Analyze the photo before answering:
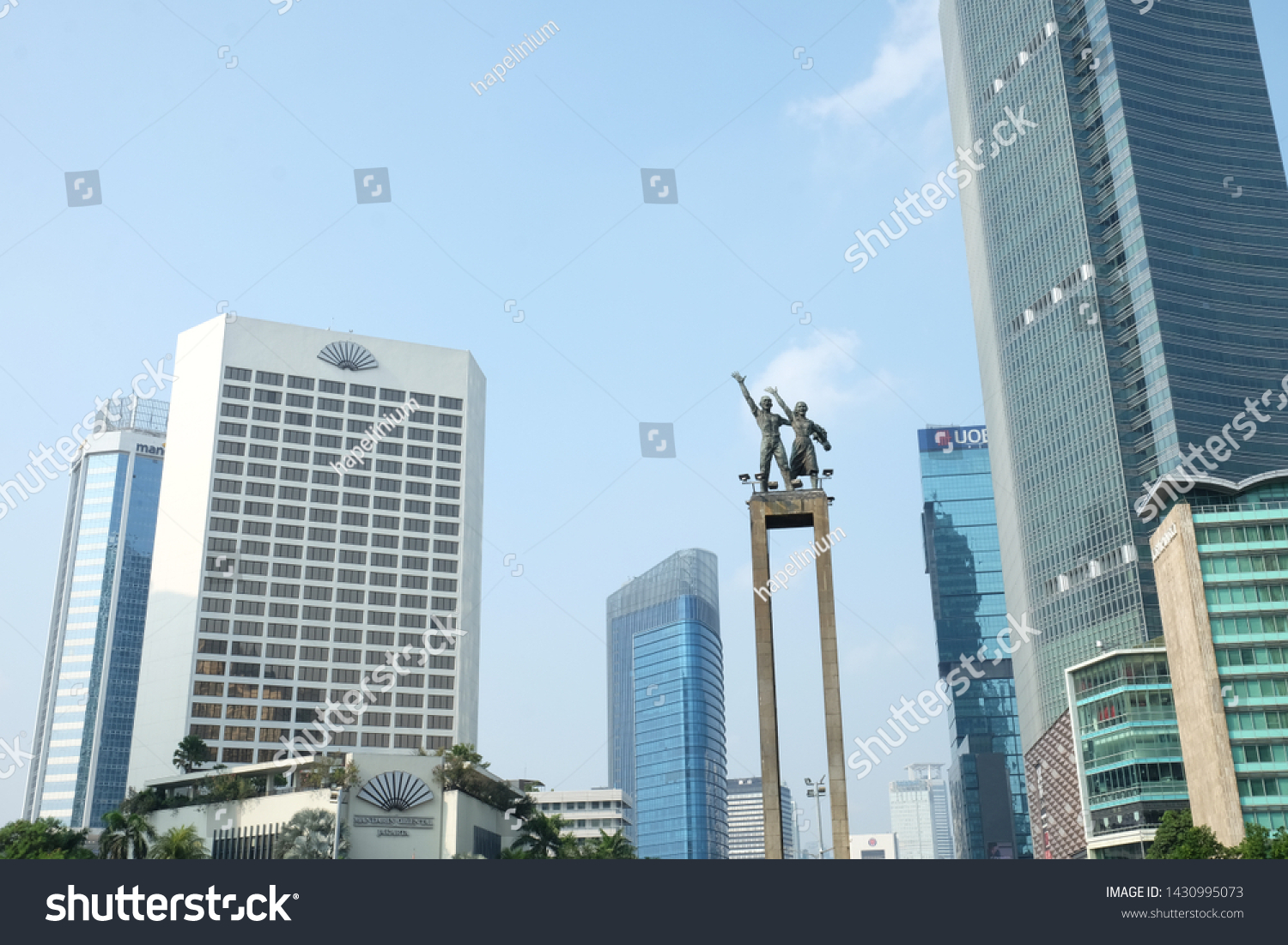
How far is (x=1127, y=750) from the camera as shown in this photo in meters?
114

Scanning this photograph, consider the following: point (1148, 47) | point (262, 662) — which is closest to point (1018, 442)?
point (1148, 47)

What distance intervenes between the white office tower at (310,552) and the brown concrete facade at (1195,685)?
88348 mm

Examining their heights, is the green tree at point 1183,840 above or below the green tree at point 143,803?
below

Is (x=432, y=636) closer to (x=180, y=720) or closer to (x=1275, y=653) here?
(x=180, y=720)

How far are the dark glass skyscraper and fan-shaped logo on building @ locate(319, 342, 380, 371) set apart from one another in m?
93.9

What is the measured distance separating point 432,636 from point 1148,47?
12809cm

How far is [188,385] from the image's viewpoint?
519ft

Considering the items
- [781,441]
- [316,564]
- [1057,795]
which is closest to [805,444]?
[781,441]

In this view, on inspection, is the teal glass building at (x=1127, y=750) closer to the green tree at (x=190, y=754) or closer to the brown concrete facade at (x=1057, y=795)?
the brown concrete facade at (x=1057, y=795)

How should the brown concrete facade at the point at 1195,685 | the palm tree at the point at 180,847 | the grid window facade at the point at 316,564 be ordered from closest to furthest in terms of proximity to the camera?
the palm tree at the point at 180,847, the brown concrete facade at the point at 1195,685, the grid window facade at the point at 316,564

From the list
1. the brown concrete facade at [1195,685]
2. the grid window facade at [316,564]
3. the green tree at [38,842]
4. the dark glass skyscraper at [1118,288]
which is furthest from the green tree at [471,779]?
the dark glass skyscraper at [1118,288]

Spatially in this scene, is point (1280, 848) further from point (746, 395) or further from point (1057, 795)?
point (1057, 795)

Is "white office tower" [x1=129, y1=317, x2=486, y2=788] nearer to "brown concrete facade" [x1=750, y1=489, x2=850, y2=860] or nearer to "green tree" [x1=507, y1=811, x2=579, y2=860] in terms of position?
"green tree" [x1=507, y1=811, x2=579, y2=860]

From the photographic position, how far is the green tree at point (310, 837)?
103250mm
